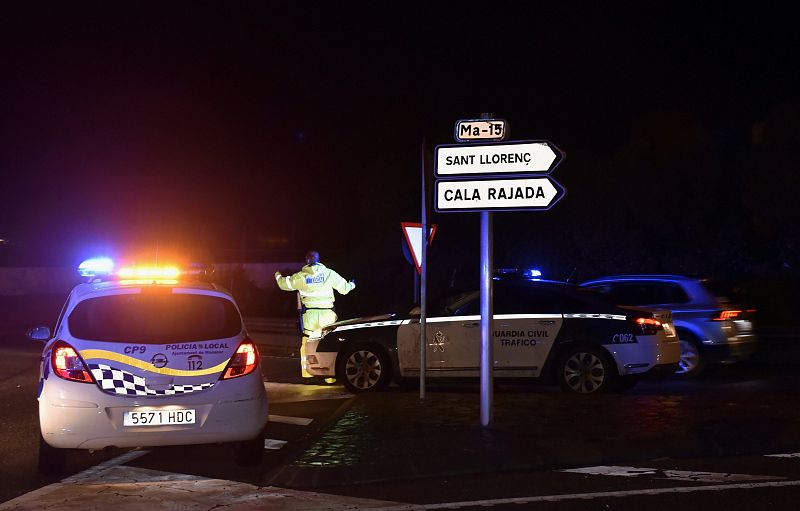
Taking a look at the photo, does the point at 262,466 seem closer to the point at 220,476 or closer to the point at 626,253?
the point at 220,476

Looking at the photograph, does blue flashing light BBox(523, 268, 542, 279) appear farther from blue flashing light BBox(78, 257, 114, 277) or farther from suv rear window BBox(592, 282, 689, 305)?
blue flashing light BBox(78, 257, 114, 277)

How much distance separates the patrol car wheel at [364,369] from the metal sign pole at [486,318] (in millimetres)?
3270

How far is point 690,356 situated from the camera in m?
14.6

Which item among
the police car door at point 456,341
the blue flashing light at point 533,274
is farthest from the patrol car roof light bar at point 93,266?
the blue flashing light at point 533,274

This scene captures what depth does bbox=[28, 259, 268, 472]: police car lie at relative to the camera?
8.01 meters

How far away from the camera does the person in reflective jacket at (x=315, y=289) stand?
46.4 ft

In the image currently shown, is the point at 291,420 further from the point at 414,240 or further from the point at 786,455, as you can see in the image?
the point at 786,455

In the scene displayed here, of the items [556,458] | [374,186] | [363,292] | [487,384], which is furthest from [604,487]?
[374,186]

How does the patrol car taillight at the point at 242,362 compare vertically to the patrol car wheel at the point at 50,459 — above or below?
above

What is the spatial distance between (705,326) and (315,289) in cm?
529

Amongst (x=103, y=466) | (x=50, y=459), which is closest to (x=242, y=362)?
(x=103, y=466)

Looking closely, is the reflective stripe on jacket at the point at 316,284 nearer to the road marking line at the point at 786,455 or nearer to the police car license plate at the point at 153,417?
the police car license plate at the point at 153,417

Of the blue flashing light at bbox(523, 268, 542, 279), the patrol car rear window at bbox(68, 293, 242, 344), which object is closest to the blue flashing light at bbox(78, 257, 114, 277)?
the blue flashing light at bbox(523, 268, 542, 279)

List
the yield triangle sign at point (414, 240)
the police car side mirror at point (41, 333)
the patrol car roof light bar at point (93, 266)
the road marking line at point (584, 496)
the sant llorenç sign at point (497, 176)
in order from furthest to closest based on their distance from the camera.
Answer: the patrol car roof light bar at point (93, 266), the yield triangle sign at point (414, 240), the sant llorenç sign at point (497, 176), the police car side mirror at point (41, 333), the road marking line at point (584, 496)
